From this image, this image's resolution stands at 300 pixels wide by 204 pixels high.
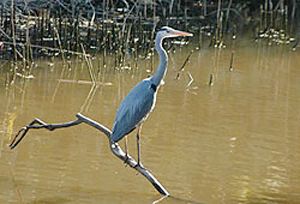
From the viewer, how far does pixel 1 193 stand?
5.64 meters

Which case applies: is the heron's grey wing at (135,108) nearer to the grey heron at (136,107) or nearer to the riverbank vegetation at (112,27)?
the grey heron at (136,107)

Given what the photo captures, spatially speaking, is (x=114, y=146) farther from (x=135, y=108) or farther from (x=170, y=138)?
(x=170, y=138)

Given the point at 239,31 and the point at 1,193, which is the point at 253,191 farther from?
the point at 239,31

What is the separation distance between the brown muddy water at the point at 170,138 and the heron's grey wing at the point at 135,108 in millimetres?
623

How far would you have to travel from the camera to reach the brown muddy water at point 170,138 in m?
5.87

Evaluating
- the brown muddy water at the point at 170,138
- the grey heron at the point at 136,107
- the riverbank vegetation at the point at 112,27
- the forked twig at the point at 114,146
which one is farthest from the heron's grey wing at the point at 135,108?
the riverbank vegetation at the point at 112,27

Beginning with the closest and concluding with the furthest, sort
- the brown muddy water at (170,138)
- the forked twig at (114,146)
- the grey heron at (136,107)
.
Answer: the forked twig at (114,146), the grey heron at (136,107), the brown muddy water at (170,138)

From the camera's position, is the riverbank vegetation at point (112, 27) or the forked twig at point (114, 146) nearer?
the forked twig at point (114, 146)

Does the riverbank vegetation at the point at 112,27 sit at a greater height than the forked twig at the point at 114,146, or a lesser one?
greater

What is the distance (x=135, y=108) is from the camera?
5504 mm

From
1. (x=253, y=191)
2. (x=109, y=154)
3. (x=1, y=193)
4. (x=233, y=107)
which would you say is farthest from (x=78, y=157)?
(x=233, y=107)

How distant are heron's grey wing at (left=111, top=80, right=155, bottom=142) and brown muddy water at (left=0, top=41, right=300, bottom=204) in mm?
623

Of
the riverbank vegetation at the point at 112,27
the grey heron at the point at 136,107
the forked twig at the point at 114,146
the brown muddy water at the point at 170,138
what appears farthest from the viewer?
the riverbank vegetation at the point at 112,27

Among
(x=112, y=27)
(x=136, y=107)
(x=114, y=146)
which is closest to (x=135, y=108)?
(x=136, y=107)
